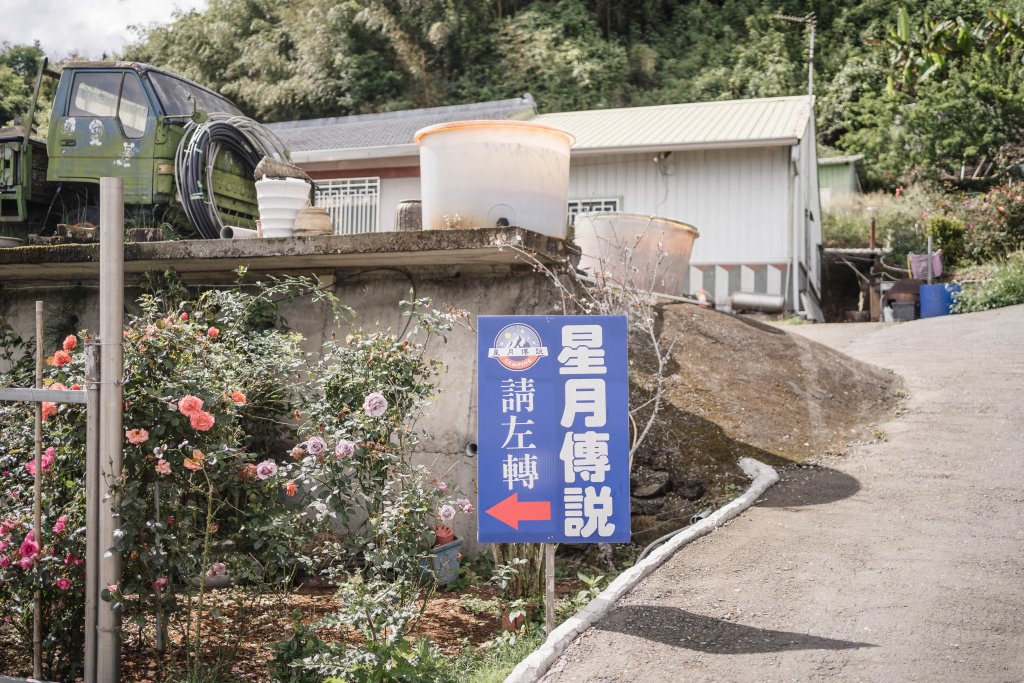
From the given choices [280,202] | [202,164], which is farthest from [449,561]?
[202,164]

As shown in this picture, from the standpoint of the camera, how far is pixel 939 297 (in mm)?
15680

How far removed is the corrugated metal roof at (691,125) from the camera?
53.8 feet

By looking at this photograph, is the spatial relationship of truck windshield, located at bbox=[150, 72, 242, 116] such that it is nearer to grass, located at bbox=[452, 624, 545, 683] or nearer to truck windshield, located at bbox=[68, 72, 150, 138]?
truck windshield, located at bbox=[68, 72, 150, 138]

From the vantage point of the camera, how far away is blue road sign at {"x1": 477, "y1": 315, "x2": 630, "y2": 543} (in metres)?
4.53

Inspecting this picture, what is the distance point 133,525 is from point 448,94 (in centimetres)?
2614

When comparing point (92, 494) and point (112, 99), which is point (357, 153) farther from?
point (92, 494)

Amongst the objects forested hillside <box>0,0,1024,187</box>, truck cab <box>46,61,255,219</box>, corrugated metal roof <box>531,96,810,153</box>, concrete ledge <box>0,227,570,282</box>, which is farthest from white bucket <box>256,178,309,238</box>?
forested hillside <box>0,0,1024,187</box>

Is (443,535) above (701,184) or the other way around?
the other way around

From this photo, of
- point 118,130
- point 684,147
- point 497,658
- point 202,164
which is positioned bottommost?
point 497,658

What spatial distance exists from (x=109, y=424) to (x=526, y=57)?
26299mm

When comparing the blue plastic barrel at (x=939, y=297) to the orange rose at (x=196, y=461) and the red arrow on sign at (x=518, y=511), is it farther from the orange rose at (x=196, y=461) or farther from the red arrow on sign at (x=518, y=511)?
Result: the orange rose at (x=196, y=461)

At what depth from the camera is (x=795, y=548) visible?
5316 mm

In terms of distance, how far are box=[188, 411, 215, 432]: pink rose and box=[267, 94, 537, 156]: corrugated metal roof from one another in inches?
562

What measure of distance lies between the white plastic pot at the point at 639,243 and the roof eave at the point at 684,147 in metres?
6.86
